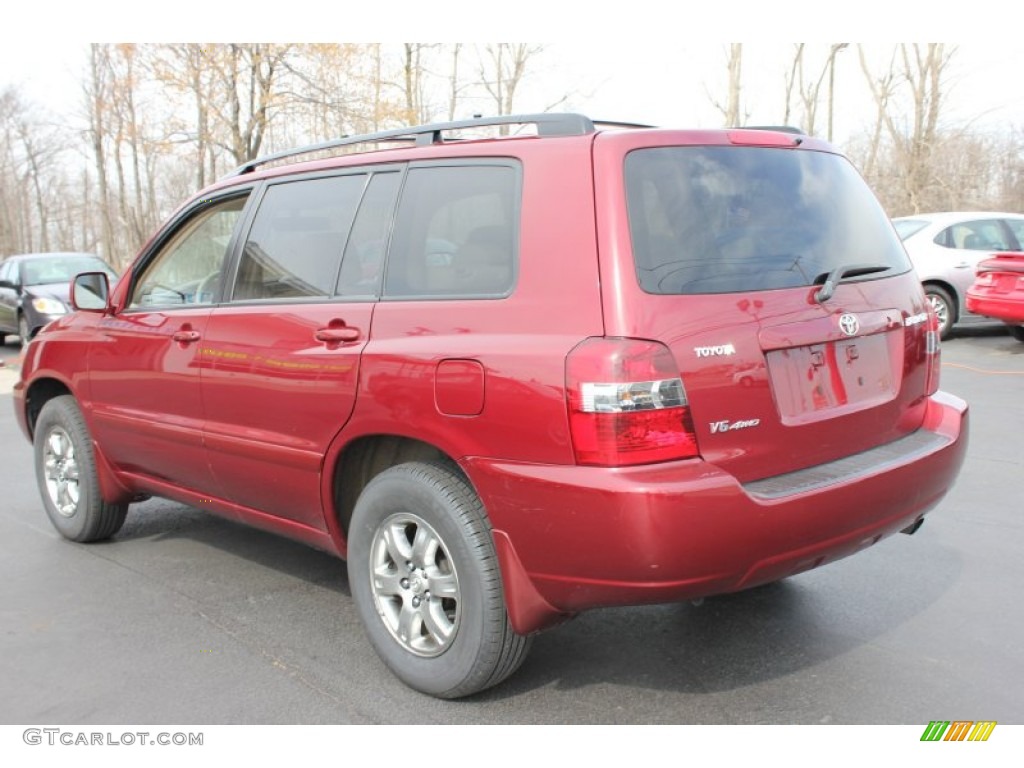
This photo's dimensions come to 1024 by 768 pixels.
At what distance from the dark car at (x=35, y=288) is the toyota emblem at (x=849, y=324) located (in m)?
13.2

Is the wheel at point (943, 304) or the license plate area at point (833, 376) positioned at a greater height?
the license plate area at point (833, 376)

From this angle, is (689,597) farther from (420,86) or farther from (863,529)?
(420,86)

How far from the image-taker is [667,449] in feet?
8.56

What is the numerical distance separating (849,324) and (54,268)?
15451mm

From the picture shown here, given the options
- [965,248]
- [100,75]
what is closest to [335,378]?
[965,248]

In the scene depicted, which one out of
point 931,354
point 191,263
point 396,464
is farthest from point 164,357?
point 931,354

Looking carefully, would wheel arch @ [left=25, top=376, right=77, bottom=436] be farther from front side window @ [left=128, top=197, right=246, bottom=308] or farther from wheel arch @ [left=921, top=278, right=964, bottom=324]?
wheel arch @ [left=921, top=278, right=964, bottom=324]

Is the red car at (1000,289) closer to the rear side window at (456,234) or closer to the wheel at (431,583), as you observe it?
the rear side window at (456,234)

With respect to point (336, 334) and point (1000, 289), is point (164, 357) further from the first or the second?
point (1000, 289)

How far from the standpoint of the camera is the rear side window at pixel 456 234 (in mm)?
2998

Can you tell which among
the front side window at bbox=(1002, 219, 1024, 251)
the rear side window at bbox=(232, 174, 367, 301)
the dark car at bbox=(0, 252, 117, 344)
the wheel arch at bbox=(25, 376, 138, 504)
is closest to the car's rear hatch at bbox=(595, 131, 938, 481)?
the rear side window at bbox=(232, 174, 367, 301)

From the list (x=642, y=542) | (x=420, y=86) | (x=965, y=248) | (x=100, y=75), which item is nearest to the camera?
(x=642, y=542)

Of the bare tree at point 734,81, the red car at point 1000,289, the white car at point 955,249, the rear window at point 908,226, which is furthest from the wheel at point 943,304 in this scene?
the bare tree at point 734,81
